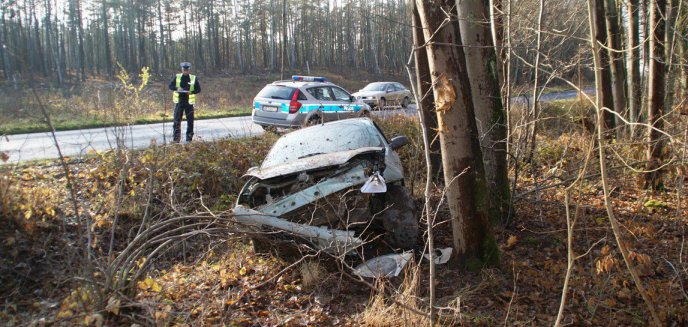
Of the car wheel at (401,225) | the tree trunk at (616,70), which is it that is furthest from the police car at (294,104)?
the tree trunk at (616,70)

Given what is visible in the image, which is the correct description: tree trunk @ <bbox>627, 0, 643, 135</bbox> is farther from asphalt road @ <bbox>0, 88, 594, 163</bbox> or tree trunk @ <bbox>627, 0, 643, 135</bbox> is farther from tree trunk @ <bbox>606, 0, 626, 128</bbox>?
asphalt road @ <bbox>0, 88, 594, 163</bbox>

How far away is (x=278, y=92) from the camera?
13.1 meters

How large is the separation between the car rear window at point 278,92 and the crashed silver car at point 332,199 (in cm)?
662

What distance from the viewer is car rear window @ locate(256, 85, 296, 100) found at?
12.9 meters

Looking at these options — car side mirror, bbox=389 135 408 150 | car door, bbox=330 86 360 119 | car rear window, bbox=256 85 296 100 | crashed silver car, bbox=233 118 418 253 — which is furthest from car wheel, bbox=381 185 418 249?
car door, bbox=330 86 360 119

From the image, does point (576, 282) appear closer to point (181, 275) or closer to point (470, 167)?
point (470, 167)

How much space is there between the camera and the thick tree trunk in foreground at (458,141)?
15.6 ft

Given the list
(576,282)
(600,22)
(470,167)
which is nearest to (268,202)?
(470,167)

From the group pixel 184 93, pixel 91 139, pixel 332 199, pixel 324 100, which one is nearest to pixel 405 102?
pixel 324 100

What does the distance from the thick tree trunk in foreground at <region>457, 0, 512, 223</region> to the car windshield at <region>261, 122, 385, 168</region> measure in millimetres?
1412

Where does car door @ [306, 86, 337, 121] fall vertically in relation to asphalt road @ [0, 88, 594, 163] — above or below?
above

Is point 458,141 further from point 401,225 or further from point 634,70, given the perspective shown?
point 634,70

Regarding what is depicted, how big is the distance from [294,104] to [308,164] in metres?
7.13

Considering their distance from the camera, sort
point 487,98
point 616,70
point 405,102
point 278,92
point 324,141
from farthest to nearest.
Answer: point 405,102, point 278,92, point 616,70, point 324,141, point 487,98
